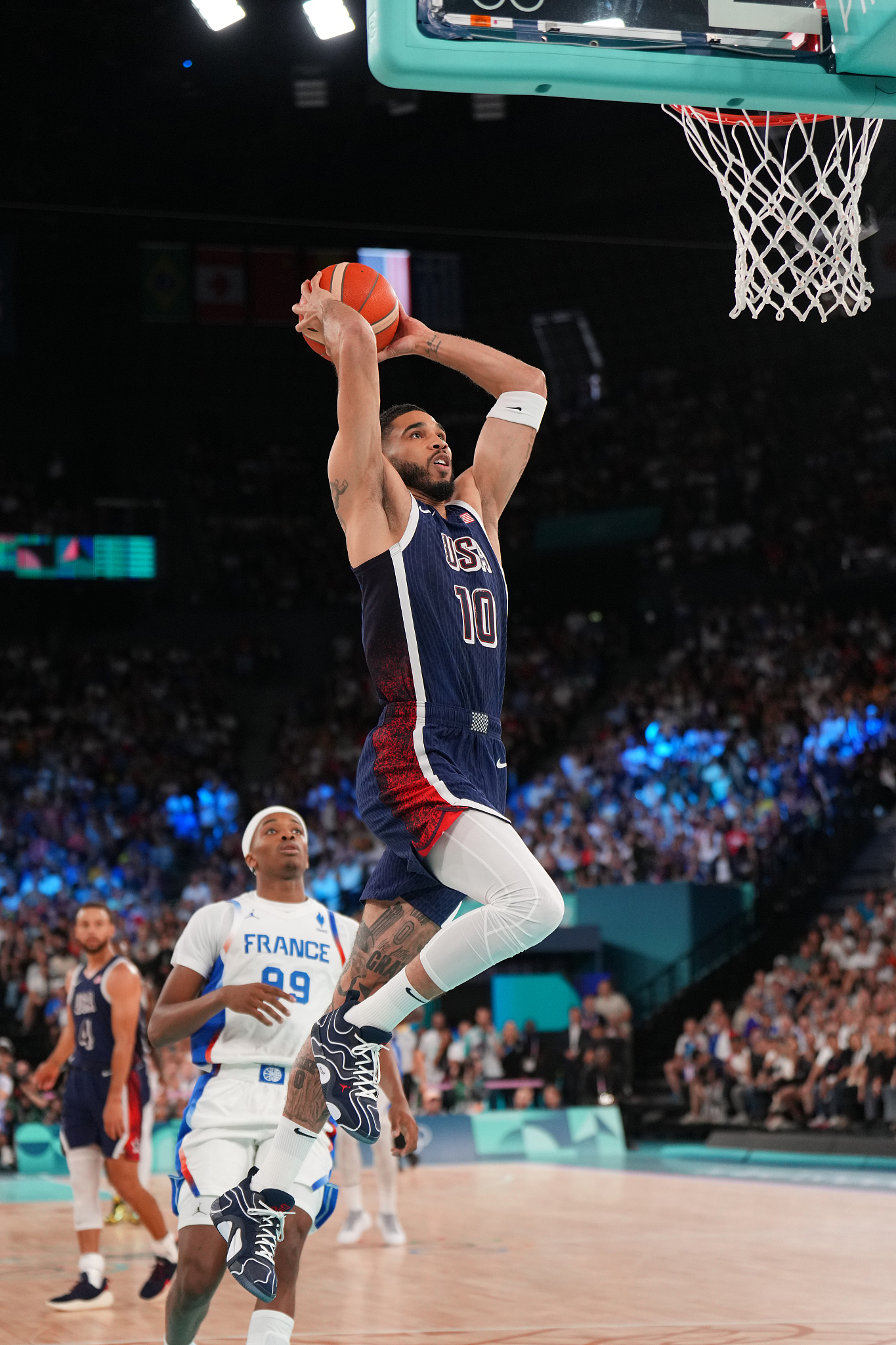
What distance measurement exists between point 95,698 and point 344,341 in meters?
24.2

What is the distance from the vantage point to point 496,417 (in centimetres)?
490

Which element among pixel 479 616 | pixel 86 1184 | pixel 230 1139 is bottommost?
pixel 86 1184

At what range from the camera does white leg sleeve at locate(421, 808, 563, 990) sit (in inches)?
159

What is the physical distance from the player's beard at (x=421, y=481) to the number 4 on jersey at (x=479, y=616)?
378mm

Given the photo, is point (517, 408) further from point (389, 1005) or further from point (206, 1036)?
point (206, 1036)

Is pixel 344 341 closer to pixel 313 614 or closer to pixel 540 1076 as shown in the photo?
pixel 540 1076

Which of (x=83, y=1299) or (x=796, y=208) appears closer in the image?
(x=796, y=208)

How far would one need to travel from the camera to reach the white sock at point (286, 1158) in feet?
14.6

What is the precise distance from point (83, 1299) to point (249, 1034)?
3.13 metres

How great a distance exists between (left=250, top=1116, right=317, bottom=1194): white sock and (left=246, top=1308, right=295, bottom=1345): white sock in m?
0.67

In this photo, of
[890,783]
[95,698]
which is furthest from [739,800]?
[95,698]

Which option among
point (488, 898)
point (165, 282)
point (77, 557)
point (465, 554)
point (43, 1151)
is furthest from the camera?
point (77, 557)

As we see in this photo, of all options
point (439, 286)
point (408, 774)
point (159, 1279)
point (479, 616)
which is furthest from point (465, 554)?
point (439, 286)

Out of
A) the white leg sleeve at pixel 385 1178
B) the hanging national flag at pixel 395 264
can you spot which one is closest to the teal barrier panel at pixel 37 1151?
the white leg sleeve at pixel 385 1178
